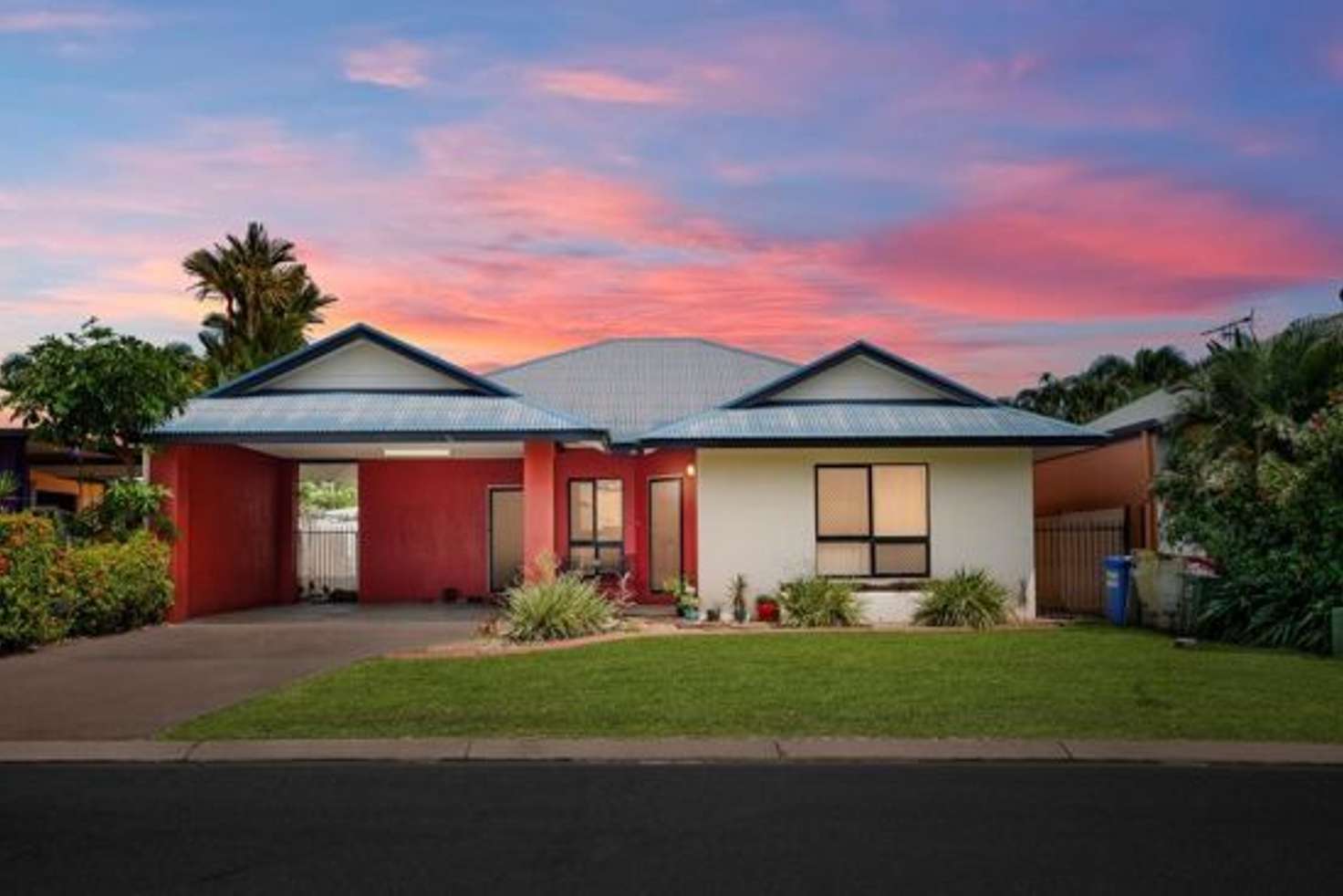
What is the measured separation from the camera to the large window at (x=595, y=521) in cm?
2673

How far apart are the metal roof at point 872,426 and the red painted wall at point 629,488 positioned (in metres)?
2.99

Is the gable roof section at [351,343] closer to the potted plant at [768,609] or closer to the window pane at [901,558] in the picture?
the potted plant at [768,609]

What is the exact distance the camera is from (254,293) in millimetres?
45938

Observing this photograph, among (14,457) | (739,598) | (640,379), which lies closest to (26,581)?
(739,598)

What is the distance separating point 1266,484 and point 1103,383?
1297 inches

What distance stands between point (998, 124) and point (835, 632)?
764 centimetres

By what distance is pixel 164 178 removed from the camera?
65.8 ft

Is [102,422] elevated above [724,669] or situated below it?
above

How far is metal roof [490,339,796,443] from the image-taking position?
27.9 metres

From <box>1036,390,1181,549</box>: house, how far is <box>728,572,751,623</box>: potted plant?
658 centimetres

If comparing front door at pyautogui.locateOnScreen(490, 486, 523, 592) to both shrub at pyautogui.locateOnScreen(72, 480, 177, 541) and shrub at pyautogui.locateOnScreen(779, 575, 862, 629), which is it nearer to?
shrub at pyautogui.locateOnScreen(72, 480, 177, 541)

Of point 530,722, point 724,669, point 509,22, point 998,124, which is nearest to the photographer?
point 530,722

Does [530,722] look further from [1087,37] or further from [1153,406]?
[1153,406]

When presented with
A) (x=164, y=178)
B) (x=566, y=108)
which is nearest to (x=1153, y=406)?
(x=566, y=108)
